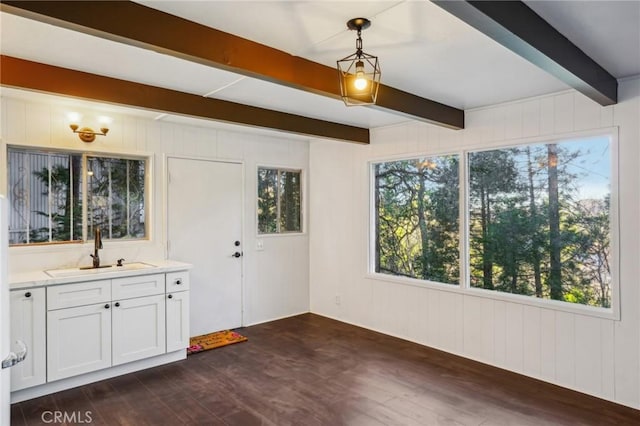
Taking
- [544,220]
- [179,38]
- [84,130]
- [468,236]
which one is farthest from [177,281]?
[544,220]

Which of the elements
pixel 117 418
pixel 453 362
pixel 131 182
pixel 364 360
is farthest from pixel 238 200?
pixel 453 362

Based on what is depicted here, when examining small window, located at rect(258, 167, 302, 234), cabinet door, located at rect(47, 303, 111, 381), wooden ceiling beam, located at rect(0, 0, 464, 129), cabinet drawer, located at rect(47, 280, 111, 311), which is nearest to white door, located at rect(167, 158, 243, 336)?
small window, located at rect(258, 167, 302, 234)

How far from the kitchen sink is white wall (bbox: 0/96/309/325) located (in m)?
0.11

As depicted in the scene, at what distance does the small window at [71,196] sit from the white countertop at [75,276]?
46 centimetres

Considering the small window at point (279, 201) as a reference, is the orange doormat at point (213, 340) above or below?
below

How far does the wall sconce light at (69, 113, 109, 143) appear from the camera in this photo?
148 inches

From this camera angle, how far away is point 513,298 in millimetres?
3676

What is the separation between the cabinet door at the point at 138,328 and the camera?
3525 mm

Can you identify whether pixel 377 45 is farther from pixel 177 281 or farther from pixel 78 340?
pixel 78 340

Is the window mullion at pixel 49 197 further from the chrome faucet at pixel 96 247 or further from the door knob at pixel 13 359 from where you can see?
the door knob at pixel 13 359

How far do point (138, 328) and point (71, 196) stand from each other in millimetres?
1475

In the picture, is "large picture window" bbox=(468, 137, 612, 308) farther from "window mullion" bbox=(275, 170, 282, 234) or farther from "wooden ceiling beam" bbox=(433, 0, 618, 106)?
"window mullion" bbox=(275, 170, 282, 234)

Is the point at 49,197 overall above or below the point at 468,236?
above

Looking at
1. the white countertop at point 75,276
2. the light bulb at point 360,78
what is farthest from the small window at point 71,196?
the light bulb at point 360,78
